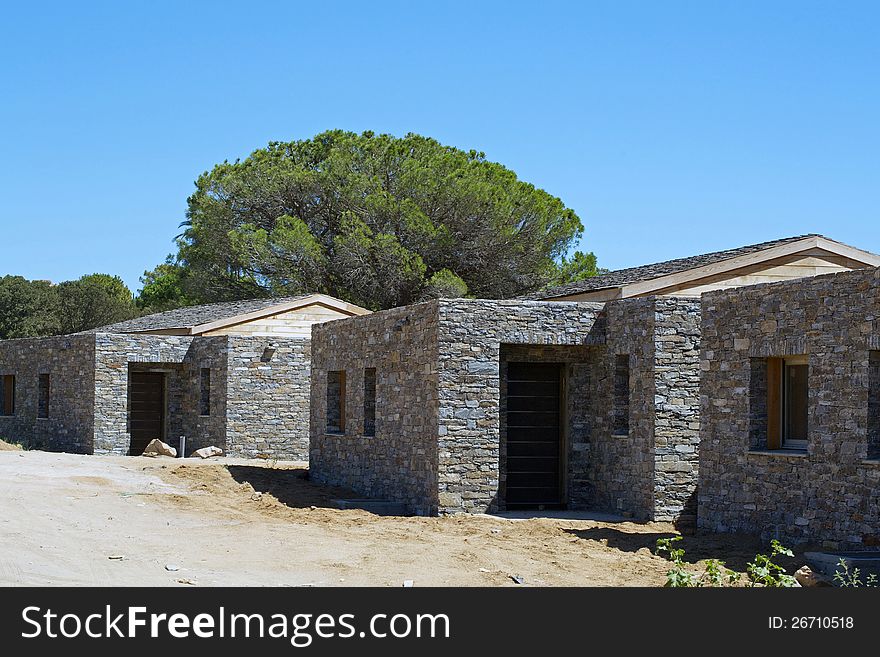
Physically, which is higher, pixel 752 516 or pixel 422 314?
pixel 422 314

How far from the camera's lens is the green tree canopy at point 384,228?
35.5m

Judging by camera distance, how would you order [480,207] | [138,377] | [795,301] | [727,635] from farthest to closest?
[480,207] → [138,377] → [795,301] → [727,635]

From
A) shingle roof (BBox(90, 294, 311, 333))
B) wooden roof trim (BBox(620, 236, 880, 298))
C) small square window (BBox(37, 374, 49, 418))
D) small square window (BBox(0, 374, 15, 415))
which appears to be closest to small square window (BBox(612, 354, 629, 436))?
wooden roof trim (BBox(620, 236, 880, 298))

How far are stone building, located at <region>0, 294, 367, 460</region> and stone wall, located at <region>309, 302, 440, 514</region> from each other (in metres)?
4.10

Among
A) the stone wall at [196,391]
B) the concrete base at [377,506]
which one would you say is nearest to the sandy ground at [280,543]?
the concrete base at [377,506]

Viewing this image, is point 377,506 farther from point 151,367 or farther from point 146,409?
point 146,409

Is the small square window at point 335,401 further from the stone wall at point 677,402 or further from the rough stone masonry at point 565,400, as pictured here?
the stone wall at point 677,402

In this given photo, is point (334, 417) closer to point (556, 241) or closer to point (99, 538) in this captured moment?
point (99, 538)

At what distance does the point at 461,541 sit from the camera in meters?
13.4

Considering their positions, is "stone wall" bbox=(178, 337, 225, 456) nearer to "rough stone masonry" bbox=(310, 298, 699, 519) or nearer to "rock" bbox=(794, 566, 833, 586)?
"rough stone masonry" bbox=(310, 298, 699, 519)

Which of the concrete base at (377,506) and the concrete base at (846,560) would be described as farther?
the concrete base at (377,506)

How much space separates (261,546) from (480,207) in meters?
24.3

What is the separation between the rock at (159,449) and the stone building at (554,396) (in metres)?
8.31

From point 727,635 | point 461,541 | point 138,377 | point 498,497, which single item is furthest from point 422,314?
point 138,377
